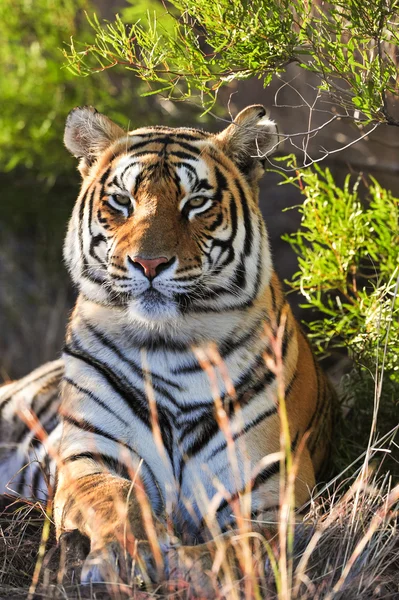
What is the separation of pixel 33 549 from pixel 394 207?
2079mm

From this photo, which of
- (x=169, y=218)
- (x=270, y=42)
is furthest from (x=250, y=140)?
(x=169, y=218)

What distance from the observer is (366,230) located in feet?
12.3

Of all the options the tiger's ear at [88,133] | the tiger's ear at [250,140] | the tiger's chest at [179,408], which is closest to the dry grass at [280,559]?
the tiger's chest at [179,408]

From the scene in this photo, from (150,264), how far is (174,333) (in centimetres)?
33

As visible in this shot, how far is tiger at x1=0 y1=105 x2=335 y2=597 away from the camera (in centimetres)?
266

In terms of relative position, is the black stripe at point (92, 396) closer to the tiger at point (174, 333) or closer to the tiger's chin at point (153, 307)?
the tiger at point (174, 333)

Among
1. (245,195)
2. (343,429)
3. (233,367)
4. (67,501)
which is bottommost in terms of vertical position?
(343,429)

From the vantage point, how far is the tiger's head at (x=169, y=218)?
2.65m

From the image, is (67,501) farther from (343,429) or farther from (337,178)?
(337,178)

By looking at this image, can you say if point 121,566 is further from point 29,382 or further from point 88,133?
point 29,382

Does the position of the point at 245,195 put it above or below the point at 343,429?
above

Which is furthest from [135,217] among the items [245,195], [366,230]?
[366,230]

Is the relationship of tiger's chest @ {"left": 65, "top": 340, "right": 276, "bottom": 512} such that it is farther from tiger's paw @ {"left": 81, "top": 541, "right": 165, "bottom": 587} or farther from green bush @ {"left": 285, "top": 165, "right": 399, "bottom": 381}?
green bush @ {"left": 285, "top": 165, "right": 399, "bottom": 381}

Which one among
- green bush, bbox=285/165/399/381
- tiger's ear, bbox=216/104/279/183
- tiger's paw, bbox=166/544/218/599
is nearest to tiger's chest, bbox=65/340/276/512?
tiger's paw, bbox=166/544/218/599
